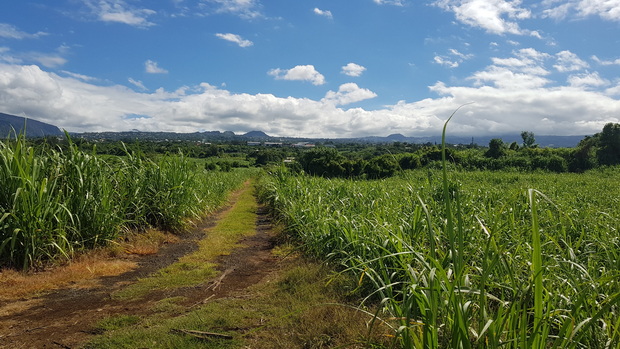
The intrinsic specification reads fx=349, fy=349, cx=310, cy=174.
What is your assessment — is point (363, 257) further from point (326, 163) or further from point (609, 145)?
→ point (609, 145)

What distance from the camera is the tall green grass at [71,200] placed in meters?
4.46

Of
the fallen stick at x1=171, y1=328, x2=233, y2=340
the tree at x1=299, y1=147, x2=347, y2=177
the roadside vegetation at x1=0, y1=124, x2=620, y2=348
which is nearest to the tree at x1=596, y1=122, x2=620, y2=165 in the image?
the tree at x1=299, y1=147, x2=347, y2=177

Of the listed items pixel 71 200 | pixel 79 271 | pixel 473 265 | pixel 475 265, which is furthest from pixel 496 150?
pixel 79 271

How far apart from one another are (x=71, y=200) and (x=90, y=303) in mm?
2264

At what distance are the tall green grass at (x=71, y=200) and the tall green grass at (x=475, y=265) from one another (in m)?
2.96

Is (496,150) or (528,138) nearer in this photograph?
(496,150)

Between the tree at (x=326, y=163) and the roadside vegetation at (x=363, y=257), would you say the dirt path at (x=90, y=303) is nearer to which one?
the roadside vegetation at (x=363, y=257)

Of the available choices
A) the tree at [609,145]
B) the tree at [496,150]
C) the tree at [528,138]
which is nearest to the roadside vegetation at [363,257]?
the tree at [496,150]

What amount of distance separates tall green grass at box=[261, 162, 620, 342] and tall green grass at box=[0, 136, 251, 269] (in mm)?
2957

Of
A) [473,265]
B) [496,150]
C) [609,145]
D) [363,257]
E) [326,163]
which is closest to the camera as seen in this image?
[473,265]

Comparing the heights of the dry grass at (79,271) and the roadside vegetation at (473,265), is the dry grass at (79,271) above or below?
below

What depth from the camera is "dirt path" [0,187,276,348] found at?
9.40ft

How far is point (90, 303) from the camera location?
3.68 meters

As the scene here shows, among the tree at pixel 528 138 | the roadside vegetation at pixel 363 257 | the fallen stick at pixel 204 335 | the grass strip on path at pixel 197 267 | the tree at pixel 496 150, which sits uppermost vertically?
the tree at pixel 528 138
